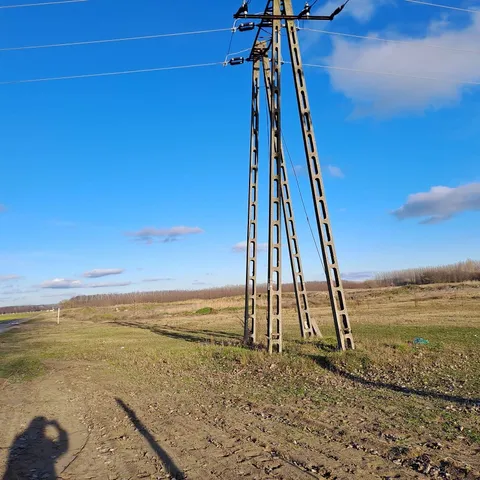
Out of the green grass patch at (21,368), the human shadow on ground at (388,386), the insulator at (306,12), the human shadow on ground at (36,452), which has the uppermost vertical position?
the insulator at (306,12)

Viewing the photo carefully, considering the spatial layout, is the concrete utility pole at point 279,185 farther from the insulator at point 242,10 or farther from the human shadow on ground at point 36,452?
the human shadow on ground at point 36,452

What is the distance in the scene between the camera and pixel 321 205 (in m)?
13.9

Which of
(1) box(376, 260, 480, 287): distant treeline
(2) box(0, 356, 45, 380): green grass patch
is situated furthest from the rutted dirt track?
(1) box(376, 260, 480, 287): distant treeline

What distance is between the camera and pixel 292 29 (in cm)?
1475

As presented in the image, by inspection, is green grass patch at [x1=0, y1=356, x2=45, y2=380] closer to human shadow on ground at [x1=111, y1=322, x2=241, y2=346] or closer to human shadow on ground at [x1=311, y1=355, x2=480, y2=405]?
human shadow on ground at [x1=111, y1=322, x2=241, y2=346]

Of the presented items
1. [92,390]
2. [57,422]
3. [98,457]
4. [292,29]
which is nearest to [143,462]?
[98,457]

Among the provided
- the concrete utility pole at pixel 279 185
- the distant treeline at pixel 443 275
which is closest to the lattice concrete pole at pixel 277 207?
the concrete utility pole at pixel 279 185

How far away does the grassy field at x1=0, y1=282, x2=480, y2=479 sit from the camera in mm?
5594

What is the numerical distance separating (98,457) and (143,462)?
0.73m

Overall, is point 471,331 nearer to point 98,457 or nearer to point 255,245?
point 255,245

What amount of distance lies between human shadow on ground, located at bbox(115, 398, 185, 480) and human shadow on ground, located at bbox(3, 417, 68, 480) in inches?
44.6

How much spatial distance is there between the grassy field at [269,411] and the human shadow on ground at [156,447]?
18 mm

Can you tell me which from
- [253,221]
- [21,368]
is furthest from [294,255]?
[21,368]

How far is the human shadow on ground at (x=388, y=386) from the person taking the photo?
26.5 feet
